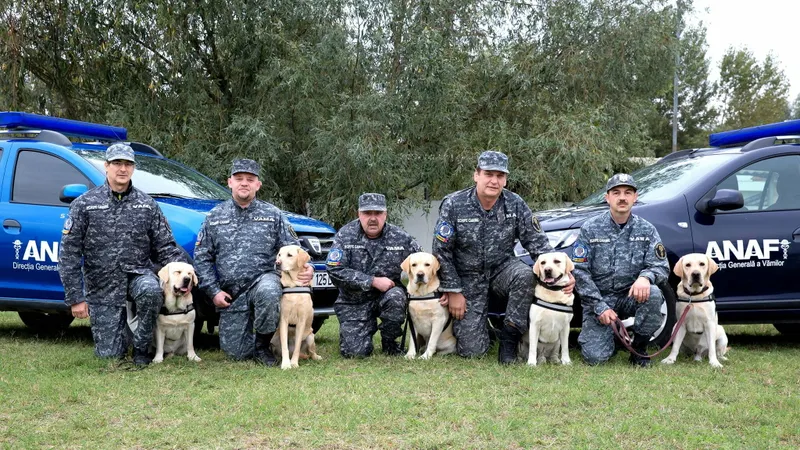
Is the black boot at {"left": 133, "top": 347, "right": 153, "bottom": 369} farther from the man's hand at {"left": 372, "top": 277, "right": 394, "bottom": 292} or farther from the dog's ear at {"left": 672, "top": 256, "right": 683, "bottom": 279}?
the dog's ear at {"left": 672, "top": 256, "right": 683, "bottom": 279}

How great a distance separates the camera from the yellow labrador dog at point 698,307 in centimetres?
537

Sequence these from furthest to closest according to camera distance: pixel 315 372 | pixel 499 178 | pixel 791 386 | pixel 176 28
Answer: pixel 176 28, pixel 499 178, pixel 315 372, pixel 791 386

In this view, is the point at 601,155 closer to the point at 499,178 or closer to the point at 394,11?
the point at 394,11

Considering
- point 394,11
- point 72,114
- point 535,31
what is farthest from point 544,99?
point 72,114

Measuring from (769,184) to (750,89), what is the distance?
39.6 m

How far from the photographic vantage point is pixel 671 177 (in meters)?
6.36

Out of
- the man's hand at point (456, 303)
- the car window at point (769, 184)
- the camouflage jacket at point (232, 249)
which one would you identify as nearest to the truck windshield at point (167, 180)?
the camouflage jacket at point (232, 249)

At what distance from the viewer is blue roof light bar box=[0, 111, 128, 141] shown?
6.78m

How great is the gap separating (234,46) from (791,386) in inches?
366

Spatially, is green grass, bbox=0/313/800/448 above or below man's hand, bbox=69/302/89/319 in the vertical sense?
below

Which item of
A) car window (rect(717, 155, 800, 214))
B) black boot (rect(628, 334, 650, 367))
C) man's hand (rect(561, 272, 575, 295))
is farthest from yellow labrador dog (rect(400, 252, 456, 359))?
car window (rect(717, 155, 800, 214))

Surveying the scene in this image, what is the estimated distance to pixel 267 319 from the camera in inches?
216

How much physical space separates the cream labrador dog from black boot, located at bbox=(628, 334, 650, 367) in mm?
476

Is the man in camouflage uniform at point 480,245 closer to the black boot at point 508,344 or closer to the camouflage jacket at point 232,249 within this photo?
the black boot at point 508,344
